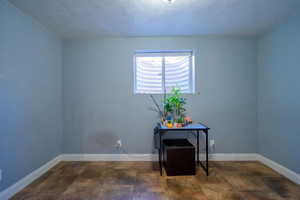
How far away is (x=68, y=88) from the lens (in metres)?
2.91

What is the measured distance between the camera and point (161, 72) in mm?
3002

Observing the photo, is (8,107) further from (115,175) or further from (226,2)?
(226,2)

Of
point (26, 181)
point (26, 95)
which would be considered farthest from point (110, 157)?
point (26, 95)

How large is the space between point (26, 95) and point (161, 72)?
2119 mm

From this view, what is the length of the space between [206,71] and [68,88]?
256cm

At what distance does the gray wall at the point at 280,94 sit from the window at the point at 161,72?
125 centimetres

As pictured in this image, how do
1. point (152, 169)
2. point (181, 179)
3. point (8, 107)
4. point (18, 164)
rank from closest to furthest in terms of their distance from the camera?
point (8, 107), point (18, 164), point (181, 179), point (152, 169)

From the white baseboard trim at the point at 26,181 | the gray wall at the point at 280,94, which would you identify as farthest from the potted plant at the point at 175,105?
the white baseboard trim at the point at 26,181

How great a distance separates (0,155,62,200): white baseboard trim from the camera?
176cm

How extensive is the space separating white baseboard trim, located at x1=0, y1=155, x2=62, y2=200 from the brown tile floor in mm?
60

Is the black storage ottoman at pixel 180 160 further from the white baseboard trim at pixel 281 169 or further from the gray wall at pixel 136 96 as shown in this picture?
the white baseboard trim at pixel 281 169

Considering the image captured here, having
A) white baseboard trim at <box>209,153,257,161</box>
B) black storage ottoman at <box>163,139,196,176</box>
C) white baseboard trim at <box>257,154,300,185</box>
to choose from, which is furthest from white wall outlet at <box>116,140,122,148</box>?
white baseboard trim at <box>257,154,300,185</box>

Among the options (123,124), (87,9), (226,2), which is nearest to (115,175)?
(123,124)

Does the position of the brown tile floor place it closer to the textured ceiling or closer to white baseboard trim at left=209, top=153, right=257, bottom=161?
white baseboard trim at left=209, top=153, right=257, bottom=161
